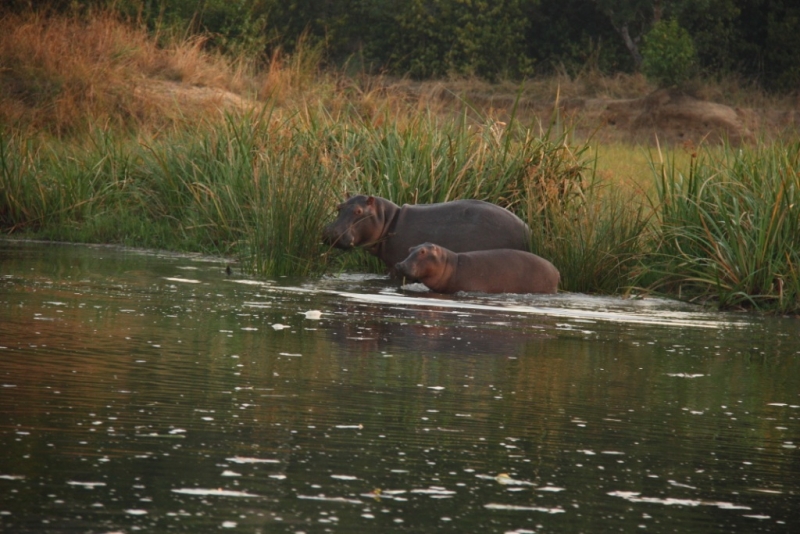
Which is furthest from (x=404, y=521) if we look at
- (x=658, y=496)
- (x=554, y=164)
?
(x=554, y=164)

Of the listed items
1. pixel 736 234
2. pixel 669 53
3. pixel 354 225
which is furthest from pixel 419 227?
pixel 669 53

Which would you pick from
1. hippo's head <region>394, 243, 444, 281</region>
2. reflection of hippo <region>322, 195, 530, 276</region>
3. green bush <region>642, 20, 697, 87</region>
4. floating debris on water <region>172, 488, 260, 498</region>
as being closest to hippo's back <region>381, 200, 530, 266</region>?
reflection of hippo <region>322, 195, 530, 276</region>

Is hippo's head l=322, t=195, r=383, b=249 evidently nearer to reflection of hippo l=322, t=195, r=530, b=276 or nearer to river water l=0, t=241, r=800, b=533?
reflection of hippo l=322, t=195, r=530, b=276

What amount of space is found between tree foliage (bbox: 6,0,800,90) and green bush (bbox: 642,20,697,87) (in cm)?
62

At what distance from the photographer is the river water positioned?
126 inches

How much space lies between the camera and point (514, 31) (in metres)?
33.8

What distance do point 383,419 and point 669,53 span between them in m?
25.3

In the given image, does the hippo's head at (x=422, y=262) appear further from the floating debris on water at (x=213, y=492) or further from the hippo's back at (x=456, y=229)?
the floating debris on water at (x=213, y=492)

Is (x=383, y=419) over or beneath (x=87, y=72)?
beneath

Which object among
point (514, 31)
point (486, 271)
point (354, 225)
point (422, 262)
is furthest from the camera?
point (514, 31)

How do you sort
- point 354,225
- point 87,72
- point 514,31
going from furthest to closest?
point 514,31, point 87,72, point 354,225

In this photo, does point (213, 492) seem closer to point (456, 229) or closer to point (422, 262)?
point (422, 262)

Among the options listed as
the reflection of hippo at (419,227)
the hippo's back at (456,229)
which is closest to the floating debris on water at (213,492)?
the reflection of hippo at (419,227)

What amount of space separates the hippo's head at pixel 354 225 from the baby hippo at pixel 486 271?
22.9 inches
